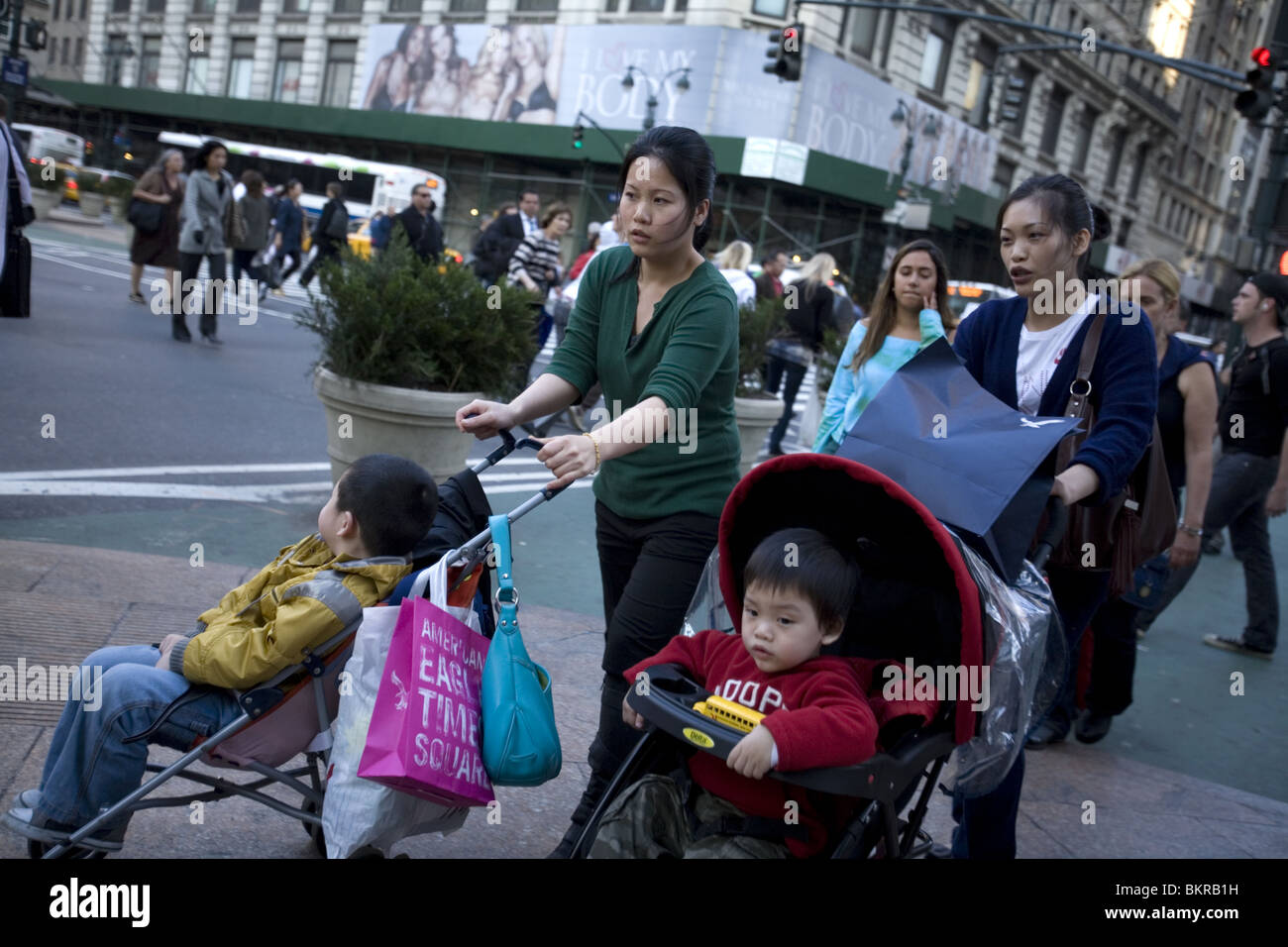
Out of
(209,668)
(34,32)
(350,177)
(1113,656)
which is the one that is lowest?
(1113,656)

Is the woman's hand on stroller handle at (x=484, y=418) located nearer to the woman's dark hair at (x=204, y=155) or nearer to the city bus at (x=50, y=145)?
the woman's dark hair at (x=204, y=155)

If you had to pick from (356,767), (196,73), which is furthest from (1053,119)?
(356,767)

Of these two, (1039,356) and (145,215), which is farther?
(145,215)

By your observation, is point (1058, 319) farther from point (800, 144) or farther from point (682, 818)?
point (800, 144)

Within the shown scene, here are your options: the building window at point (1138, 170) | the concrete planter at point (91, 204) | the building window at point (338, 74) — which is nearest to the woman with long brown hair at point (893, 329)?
the concrete planter at point (91, 204)

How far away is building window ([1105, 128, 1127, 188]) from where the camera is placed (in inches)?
2083

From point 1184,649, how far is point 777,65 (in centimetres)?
1408

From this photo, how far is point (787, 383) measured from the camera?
37.4 feet

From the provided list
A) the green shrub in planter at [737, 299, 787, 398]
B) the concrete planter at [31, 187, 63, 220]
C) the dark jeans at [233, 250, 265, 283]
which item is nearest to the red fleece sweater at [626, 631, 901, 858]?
the green shrub in planter at [737, 299, 787, 398]

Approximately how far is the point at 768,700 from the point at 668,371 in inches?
34.8

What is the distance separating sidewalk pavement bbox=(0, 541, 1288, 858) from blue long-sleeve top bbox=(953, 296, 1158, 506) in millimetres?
1559

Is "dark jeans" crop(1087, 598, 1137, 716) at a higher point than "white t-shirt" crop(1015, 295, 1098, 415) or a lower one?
lower

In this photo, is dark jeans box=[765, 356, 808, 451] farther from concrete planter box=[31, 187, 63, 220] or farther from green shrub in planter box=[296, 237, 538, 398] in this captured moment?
concrete planter box=[31, 187, 63, 220]

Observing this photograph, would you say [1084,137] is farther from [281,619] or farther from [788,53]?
[281,619]
